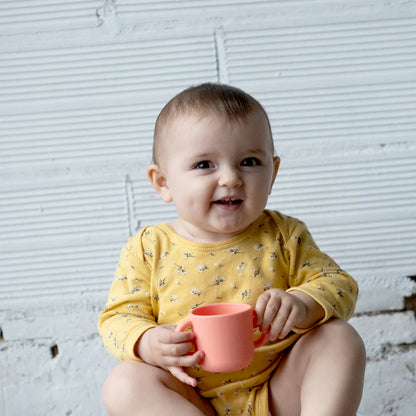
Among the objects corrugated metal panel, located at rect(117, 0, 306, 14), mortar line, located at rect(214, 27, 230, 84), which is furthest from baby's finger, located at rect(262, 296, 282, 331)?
corrugated metal panel, located at rect(117, 0, 306, 14)

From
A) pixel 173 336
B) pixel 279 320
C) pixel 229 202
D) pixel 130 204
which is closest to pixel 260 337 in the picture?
pixel 279 320

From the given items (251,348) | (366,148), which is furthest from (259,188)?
(366,148)

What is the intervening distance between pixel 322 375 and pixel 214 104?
526 millimetres

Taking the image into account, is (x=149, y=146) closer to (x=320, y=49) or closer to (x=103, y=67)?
(x=103, y=67)

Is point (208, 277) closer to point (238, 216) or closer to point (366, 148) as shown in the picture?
point (238, 216)

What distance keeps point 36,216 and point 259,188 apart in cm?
87

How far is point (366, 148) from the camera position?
5.58 feet

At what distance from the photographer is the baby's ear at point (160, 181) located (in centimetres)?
117

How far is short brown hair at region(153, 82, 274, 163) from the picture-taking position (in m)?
1.07

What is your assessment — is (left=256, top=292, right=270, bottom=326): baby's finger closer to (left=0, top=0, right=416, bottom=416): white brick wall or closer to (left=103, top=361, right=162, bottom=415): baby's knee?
(left=103, top=361, right=162, bottom=415): baby's knee

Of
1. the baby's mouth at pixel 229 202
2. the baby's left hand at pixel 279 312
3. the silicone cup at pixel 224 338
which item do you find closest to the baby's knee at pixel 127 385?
the silicone cup at pixel 224 338

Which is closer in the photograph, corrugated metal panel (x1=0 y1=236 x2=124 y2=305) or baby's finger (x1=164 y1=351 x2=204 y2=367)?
baby's finger (x1=164 y1=351 x2=204 y2=367)

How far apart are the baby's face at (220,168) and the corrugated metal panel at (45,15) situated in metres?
0.71

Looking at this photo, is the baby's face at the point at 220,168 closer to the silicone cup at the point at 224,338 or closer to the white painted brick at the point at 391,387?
the silicone cup at the point at 224,338
